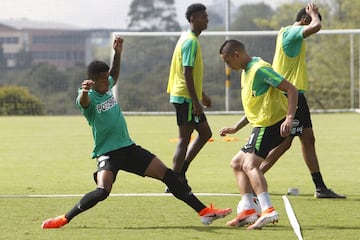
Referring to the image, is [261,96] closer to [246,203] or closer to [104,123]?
[246,203]

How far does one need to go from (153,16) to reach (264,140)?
3755cm

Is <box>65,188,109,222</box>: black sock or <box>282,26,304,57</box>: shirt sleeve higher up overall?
<box>282,26,304,57</box>: shirt sleeve

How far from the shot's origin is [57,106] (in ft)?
130

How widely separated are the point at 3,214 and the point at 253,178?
2794 mm

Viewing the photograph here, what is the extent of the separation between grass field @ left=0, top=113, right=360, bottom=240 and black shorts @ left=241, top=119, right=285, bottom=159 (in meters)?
0.74

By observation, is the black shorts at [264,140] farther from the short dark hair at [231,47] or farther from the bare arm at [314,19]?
the bare arm at [314,19]

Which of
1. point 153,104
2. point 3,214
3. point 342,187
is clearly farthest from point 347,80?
point 3,214

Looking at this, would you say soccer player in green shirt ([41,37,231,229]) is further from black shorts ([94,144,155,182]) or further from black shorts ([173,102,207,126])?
black shorts ([173,102,207,126])

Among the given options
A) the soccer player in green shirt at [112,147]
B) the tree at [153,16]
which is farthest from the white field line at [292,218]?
the tree at [153,16]

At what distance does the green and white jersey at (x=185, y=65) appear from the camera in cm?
1298

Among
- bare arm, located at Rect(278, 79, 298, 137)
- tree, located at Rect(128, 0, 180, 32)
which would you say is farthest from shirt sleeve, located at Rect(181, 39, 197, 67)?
tree, located at Rect(128, 0, 180, 32)

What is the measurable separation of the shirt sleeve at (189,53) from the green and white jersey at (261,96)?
2.53 m

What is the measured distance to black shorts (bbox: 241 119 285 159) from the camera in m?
10.4

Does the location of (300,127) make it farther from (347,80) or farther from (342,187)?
(347,80)
